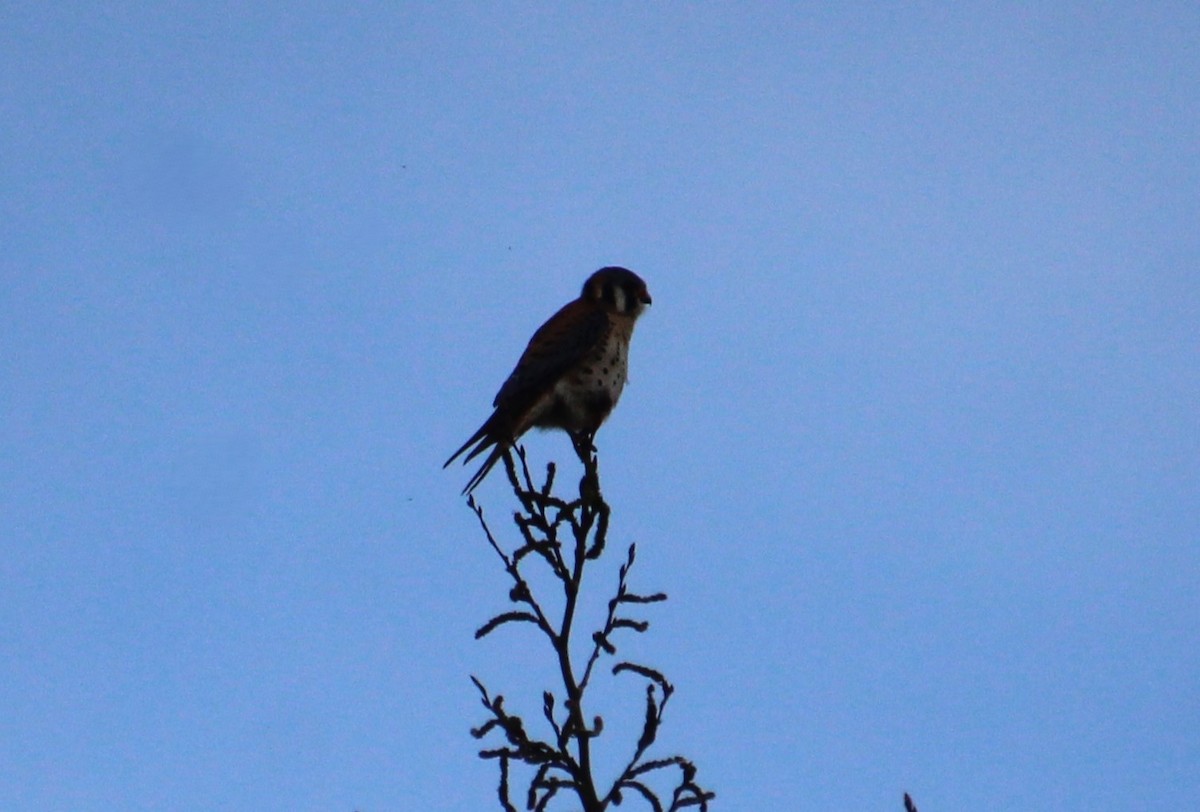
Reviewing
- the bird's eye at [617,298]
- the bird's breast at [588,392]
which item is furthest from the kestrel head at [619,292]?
the bird's breast at [588,392]

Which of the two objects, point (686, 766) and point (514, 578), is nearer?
point (686, 766)

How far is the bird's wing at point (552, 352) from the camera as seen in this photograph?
4953 mm

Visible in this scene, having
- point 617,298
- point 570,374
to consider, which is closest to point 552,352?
point 570,374

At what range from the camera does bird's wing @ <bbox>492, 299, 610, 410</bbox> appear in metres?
4.95

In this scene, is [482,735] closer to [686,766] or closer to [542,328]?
[686,766]

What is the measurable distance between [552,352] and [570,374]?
0.14m

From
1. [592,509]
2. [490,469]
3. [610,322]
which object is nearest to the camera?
[592,509]

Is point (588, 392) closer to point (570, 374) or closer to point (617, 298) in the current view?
point (570, 374)

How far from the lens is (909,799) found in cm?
182

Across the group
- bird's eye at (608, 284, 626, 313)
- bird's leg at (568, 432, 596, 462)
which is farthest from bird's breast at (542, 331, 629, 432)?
bird's leg at (568, 432, 596, 462)

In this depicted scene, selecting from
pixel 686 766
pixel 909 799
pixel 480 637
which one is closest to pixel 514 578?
pixel 480 637

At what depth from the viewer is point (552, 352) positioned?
17.1 feet

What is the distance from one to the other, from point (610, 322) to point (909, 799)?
3801 mm

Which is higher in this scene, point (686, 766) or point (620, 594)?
point (620, 594)
